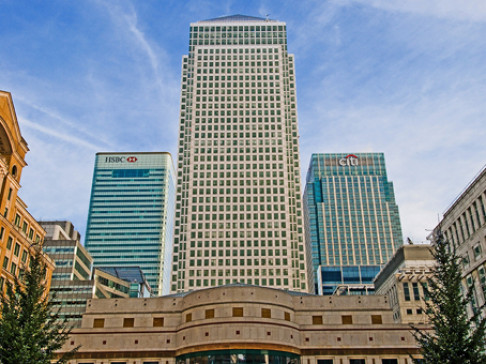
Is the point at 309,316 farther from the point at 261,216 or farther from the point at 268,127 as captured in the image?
the point at 268,127

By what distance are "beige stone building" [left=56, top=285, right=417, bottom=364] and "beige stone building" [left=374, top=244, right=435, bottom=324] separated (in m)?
41.7

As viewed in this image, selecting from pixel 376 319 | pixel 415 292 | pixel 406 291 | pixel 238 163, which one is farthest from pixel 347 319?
pixel 238 163

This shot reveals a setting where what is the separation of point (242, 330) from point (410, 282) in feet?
207

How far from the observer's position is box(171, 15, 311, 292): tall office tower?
147m

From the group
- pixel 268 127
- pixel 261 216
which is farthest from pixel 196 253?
pixel 268 127

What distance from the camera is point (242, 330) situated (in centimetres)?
6306

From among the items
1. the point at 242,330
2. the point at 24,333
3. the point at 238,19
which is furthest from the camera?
the point at 238,19

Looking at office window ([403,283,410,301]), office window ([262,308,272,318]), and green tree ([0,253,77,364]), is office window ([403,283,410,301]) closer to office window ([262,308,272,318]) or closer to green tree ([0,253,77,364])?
office window ([262,308,272,318])

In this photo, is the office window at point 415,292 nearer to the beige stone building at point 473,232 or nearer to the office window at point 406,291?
the office window at point 406,291

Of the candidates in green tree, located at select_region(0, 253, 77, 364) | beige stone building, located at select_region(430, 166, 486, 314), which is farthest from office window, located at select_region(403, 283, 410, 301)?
green tree, located at select_region(0, 253, 77, 364)

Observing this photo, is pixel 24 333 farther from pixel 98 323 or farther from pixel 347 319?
pixel 347 319

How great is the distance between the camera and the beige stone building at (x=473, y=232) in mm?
68875

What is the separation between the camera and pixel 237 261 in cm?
14700

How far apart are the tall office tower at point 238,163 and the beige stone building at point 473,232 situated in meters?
73.2
